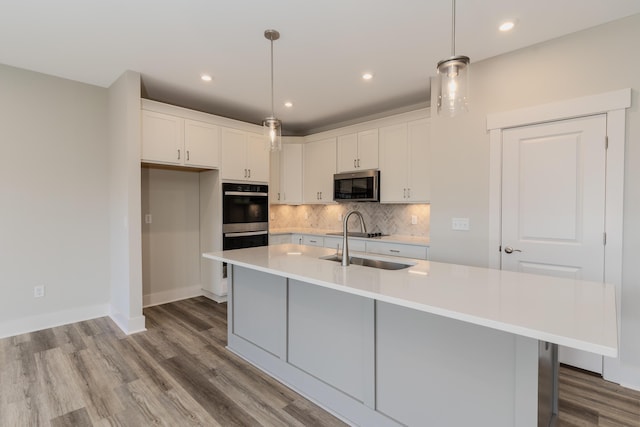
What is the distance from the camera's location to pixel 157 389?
7.38 ft

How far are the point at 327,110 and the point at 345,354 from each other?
3.45 meters

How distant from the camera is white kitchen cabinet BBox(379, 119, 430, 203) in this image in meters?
3.79

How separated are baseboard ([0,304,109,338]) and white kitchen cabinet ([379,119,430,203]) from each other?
3.71 meters

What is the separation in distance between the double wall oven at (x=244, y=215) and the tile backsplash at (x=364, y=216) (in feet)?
2.84

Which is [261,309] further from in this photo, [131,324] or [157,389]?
[131,324]

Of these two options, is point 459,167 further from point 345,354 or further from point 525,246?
point 345,354

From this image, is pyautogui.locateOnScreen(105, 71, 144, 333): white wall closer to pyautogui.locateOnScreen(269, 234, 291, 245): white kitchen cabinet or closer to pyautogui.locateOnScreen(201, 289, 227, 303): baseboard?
pyautogui.locateOnScreen(201, 289, 227, 303): baseboard

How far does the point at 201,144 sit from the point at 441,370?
354cm

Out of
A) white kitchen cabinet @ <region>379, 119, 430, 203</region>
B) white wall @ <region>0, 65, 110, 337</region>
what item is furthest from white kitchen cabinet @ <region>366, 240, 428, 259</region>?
white wall @ <region>0, 65, 110, 337</region>

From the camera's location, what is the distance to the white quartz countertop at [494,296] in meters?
1.05

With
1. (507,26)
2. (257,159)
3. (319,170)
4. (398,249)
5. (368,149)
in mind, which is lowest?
(398,249)

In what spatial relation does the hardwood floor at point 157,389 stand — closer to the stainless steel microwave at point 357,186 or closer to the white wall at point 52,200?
the white wall at point 52,200

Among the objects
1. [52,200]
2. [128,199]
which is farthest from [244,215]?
[52,200]

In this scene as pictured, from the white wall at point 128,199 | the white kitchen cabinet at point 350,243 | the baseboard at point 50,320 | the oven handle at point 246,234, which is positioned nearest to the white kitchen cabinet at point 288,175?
the oven handle at point 246,234
